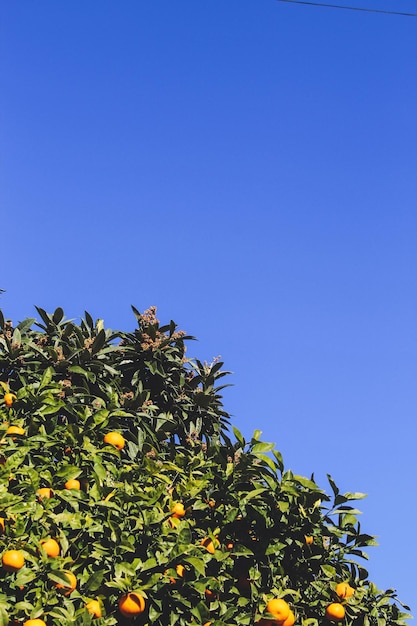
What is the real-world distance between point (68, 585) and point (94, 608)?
219mm

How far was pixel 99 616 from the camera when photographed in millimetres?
4242

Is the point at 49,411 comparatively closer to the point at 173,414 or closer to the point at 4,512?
the point at 4,512

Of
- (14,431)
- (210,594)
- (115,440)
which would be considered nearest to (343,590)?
(210,594)

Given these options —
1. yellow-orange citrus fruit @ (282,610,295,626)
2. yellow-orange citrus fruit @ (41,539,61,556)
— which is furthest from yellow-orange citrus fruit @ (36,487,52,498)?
yellow-orange citrus fruit @ (282,610,295,626)

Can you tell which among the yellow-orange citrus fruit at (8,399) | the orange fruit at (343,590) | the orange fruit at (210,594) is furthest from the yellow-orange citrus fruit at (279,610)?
the yellow-orange citrus fruit at (8,399)

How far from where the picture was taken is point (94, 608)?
4219 mm

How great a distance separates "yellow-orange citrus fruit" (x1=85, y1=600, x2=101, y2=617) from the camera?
4207 mm

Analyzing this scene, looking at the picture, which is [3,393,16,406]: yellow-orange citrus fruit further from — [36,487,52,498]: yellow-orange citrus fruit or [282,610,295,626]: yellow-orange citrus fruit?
[282,610,295,626]: yellow-orange citrus fruit

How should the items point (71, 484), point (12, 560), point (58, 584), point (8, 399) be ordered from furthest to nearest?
point (8, 399) < point (71, 484) < point (58, 584) < point (12, 560)

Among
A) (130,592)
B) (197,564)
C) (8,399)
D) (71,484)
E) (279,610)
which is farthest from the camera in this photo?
(8,399)

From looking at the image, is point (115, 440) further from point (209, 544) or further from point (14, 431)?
point (209, 544)

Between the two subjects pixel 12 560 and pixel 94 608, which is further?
pixel 94 608

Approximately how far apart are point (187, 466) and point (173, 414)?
1255mm

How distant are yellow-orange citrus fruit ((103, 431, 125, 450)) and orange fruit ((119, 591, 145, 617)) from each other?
1133 mm
